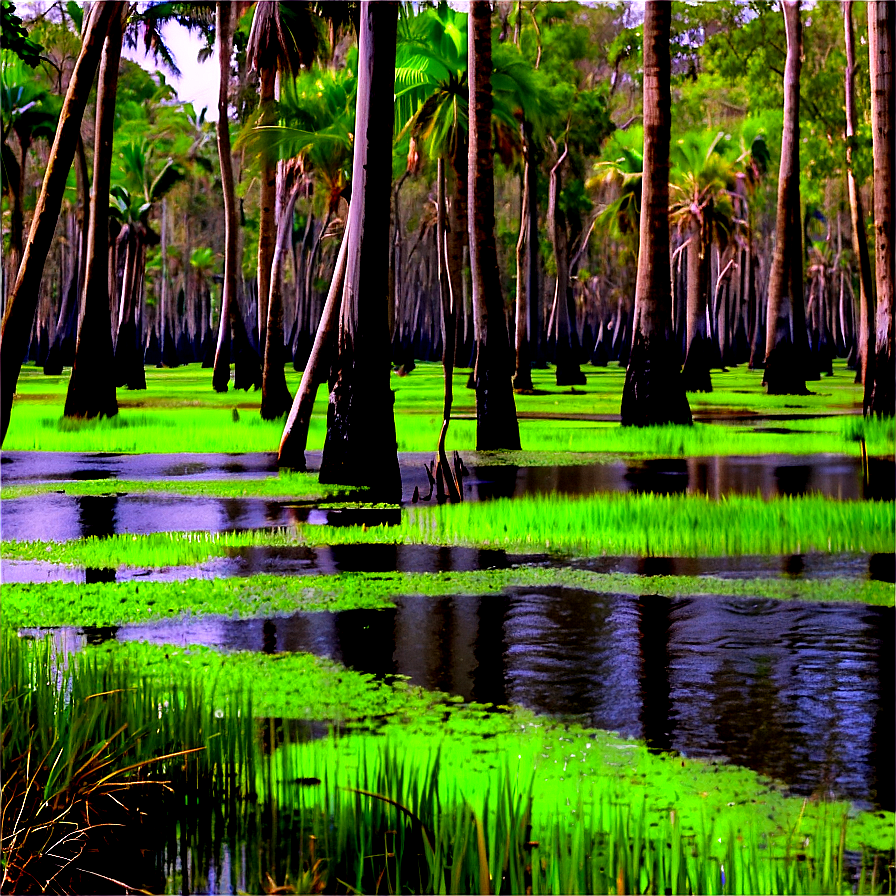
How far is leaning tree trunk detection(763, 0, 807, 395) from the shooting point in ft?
116

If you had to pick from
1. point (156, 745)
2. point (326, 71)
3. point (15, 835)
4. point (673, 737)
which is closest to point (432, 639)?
point (673, 737)

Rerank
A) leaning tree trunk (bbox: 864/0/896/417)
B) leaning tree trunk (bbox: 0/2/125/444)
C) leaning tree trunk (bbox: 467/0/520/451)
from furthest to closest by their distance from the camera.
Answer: leaning tree trunk (bbox: 864/0/896/417), leaning tree trunk (bbox: 467/0/520/451), leaning tree trunk (bbox: 0/2/125/444)

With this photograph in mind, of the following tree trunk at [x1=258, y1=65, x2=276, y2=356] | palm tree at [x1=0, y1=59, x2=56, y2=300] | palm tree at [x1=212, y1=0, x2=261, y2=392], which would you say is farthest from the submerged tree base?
palm tree at [x1=0, y1=59, x2=56, y2=300]

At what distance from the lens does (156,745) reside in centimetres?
504

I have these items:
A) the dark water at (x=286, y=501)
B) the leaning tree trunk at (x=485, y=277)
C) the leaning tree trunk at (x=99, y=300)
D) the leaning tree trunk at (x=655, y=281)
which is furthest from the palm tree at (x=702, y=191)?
the dark water at (x=286, y=501)

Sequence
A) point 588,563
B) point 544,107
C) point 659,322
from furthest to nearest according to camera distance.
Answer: point 544,107, point 659,322, point 588,563

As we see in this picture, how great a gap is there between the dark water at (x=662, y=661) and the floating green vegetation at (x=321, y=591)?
24cm

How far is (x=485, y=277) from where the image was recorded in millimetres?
19719

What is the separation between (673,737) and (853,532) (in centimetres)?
626

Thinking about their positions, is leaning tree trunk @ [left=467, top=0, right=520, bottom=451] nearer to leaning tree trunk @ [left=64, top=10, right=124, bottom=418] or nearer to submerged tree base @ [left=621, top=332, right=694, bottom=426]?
submerged tree base @ [left=621, top=332, right=694, bottom=426]

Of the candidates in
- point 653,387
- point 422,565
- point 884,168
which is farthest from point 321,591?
point 884,168

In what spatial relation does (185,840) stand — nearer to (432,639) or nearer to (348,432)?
(432,639)

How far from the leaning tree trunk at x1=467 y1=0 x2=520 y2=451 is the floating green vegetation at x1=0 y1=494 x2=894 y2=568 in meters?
6.48

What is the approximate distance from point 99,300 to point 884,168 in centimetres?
1225
